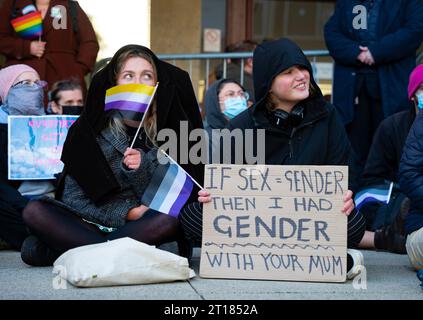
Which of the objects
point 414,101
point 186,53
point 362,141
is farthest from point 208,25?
point 414,101

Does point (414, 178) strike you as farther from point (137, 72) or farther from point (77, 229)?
point (77, 229)

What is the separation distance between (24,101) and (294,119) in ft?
6.76

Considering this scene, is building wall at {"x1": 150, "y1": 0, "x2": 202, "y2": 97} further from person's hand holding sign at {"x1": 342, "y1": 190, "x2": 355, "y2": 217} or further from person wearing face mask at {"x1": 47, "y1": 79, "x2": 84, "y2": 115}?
person's hand holding sign at {"x1": 342, "y1": 190, "x2": 355, "y2": 217}

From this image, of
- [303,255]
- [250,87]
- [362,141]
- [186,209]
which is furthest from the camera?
[250,87]

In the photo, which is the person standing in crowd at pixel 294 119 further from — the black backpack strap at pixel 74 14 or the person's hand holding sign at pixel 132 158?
the black backpack strap at pixel 74 14

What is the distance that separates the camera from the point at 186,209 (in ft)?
17.1

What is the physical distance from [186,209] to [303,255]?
28.3 inches

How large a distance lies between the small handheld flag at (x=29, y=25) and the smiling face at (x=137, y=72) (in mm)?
2416

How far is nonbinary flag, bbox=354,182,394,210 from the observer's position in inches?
259

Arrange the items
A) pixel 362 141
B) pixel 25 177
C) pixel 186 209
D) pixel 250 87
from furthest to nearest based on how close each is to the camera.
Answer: pixel 250 87, pixel 362 141, pixel 25 177, pixel 186 209

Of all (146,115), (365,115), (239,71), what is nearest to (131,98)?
(146,115)

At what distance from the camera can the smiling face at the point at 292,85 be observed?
17.7 feet

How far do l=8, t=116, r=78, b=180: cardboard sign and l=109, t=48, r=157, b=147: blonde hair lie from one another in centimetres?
97
